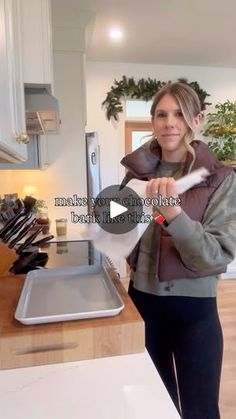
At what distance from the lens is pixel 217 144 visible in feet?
11.6

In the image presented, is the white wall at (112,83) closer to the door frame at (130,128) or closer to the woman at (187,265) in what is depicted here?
the door frame at (130,128)

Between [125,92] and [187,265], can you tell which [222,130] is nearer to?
[125,92]

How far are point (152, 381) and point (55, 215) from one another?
2255 millimetres

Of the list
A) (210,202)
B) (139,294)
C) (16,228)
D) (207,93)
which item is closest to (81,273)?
(139,294)

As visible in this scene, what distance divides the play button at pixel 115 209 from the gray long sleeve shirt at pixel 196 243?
11 centimetres

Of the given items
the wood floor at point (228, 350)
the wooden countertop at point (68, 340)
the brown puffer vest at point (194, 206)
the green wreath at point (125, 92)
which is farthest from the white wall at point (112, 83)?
the wooden countertop at point (68, 340)

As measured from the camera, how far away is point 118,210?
3.07ft

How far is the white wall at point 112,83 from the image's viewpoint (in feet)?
11.1

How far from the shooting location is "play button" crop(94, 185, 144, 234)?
0.87m

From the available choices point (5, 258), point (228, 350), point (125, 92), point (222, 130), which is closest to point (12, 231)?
point (5, 258)

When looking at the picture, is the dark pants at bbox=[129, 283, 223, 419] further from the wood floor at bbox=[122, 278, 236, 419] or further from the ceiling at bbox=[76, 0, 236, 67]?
the ceiling at bbox=[76, 0, 236, 67]

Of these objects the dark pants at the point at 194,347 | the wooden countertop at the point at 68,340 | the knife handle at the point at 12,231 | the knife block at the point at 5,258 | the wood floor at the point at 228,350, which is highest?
the knife handle at the point at 12,231

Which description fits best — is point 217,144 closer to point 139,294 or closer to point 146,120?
point 146,120

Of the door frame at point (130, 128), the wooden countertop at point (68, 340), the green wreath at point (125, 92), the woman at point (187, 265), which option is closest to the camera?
the wooden countertop at point (68, 340)
